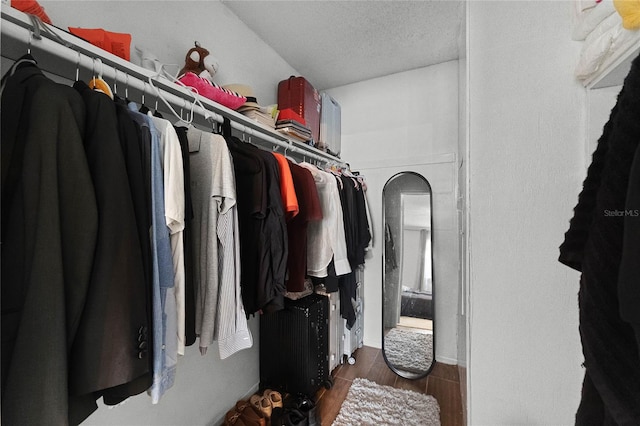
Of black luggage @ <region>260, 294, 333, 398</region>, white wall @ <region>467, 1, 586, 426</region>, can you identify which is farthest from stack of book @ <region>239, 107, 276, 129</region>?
black luggage @ <region>260, 294, 333, 398</region>

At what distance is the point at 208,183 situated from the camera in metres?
0.88

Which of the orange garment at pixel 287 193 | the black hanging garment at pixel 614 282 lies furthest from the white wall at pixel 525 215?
the orange garment at pixel 287 193

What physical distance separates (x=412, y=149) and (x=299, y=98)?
109cm

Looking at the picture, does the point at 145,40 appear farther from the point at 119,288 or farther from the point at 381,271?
the point at 381,271

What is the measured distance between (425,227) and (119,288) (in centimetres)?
207

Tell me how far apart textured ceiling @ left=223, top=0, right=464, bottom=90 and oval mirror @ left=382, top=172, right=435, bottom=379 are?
0.98 meters

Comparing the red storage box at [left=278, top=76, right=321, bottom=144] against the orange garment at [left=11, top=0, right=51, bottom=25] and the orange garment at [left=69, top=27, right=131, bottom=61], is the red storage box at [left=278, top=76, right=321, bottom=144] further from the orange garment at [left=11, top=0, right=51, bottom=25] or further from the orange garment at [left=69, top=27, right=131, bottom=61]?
the orange garment at [left=11, top=0, right=51, bottom=25]

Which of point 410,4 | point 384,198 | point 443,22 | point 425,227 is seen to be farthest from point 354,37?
point 425,227

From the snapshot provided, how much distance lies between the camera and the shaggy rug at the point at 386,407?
4.81ft

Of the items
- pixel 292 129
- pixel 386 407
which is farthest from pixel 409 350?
pixel 292 129

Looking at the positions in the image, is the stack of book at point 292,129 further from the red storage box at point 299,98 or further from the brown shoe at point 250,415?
the brown shoe at point 250,415

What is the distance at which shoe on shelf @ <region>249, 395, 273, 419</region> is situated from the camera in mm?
1414

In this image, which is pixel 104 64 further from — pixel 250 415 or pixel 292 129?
pixel 250 415

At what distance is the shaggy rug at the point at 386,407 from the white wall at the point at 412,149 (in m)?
0.60
